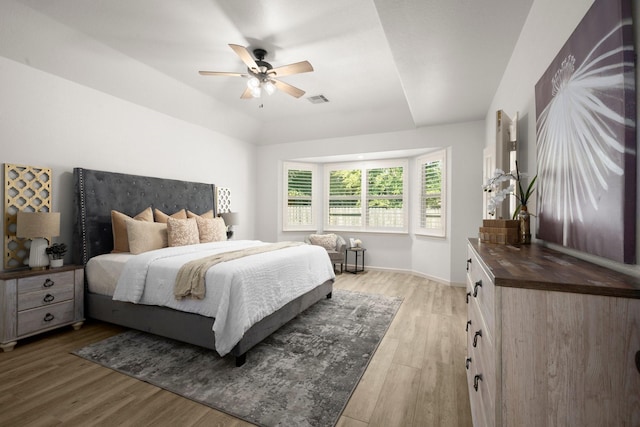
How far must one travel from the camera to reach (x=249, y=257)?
9.01 ft

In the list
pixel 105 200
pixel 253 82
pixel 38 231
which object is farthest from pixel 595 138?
pixel 105 200

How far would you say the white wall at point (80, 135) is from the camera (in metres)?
2.77

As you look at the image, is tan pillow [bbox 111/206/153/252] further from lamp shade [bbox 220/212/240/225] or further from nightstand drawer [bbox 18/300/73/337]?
lamp shade [bbox 220/212/240/225]

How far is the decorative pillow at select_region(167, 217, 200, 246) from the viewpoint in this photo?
352 centimetres

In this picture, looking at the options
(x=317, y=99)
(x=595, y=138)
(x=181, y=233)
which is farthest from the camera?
(x=317, y=99)

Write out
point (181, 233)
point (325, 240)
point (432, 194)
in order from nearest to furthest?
point (181, 233), point (432, 194), point (325, 240)

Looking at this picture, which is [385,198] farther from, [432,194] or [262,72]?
[262,72]

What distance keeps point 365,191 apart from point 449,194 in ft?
5.81

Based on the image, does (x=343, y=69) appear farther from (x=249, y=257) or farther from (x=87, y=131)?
(x=87, y=131)

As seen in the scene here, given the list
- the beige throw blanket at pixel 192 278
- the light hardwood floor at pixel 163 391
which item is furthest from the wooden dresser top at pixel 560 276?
the beige throw blanket at pixel 192 278

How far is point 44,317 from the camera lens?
263cm

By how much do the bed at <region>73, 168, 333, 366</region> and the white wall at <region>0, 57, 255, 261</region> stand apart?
0.20m

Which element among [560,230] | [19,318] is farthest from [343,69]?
[19,318]

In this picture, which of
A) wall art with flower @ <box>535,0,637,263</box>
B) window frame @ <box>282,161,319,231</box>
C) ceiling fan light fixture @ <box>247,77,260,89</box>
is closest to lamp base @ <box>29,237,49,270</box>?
ceiling fan light fixture @ <box>247,77,260,89</box>
